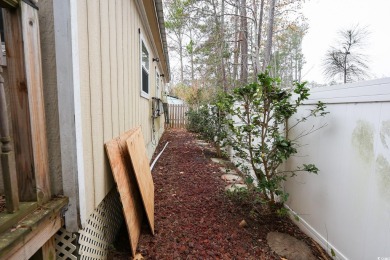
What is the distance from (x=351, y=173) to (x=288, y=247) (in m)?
0.99

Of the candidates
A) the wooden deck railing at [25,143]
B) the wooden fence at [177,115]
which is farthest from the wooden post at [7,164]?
the wooden fence at [177,115]

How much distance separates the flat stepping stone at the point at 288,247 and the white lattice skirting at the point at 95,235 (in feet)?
5.38

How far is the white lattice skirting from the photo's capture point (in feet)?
4.70

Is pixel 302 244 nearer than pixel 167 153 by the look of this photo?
Yes

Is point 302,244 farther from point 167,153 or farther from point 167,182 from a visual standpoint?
point 167,153

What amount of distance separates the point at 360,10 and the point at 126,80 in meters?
4.77

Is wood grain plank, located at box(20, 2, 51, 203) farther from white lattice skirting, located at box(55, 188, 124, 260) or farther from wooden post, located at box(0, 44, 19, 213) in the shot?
white lattice skirting, located at box(55, 188, 124, 260)

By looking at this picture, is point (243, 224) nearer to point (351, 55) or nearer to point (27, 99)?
point (27, 99)

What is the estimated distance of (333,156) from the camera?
6.98ft

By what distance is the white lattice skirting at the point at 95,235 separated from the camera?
4.70 ft

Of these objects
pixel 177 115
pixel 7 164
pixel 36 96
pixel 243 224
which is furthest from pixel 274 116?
pixel 177 115

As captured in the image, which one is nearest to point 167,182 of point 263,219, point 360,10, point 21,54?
point 263,219

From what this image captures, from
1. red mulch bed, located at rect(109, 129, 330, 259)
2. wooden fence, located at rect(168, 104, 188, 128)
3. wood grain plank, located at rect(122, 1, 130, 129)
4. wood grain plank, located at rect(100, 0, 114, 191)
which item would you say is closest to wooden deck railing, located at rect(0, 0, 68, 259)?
wood grain plank, located at rect(100, 0, 114, 191)

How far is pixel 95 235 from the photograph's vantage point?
68.9 inches
